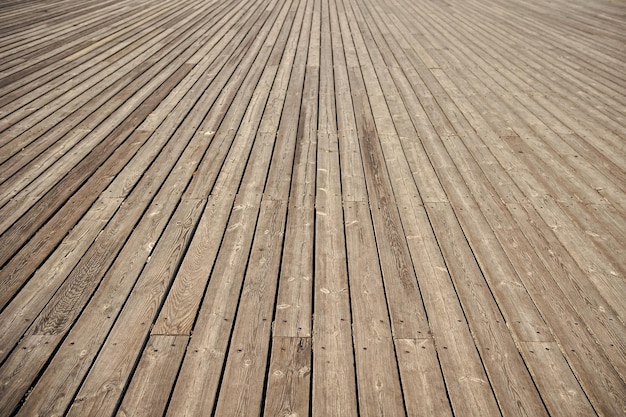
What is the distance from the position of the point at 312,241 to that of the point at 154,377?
94 centimetres

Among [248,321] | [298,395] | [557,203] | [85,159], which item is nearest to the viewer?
[298,395]

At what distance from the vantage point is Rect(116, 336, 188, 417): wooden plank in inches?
53.3

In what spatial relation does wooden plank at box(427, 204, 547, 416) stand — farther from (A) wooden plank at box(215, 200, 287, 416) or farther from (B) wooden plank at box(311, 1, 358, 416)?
Answer: (A) wooden plank at box(215, 200, 287, 416)

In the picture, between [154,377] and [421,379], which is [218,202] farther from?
[421,379]

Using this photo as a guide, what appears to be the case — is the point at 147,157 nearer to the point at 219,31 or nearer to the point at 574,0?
the point at 219,31

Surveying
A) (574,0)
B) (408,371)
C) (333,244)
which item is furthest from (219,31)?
(574,0)

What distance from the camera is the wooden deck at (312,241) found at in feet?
4.74

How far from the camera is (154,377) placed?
145cm

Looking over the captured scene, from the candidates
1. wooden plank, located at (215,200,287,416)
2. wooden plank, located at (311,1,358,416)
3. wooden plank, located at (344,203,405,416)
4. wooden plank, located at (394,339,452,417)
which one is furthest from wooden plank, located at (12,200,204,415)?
wooden plank, located at (394,339,452,417)

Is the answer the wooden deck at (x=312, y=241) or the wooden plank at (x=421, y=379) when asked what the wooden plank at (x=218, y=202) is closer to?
the wooden deck at (x=312, y=241)

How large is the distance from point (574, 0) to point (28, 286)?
33.9ft

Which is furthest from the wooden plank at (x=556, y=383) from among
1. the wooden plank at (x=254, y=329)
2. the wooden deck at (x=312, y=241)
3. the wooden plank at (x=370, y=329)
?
the wooden plank at (x=254, y=329)

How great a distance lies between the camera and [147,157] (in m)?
2.81

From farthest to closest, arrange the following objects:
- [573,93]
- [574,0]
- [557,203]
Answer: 1. [574,0]
2. [573,93]
3. [557,203]
